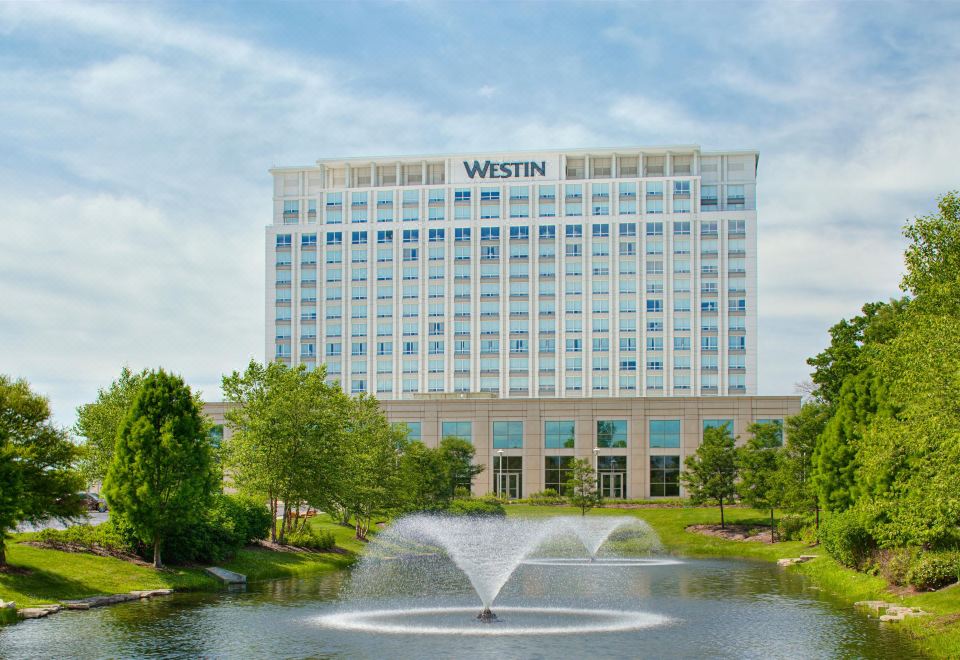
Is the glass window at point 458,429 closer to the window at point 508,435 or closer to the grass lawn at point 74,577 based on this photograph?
the window at point 508,435

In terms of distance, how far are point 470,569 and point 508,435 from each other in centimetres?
8571

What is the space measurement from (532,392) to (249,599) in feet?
390

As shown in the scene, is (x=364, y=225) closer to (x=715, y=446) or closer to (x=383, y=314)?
(x=383, y=314)

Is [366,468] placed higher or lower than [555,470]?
higher

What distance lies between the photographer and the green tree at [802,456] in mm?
70125

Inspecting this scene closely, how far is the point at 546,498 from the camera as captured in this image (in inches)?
4540

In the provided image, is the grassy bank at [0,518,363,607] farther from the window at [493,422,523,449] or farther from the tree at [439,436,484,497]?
the window at [493,422,523,449]

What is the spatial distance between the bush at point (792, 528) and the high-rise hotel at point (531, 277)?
262ft

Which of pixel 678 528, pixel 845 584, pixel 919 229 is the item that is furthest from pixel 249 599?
pixel 678 528

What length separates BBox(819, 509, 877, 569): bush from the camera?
48062 mm

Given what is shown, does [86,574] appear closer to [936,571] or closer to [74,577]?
[74,577]

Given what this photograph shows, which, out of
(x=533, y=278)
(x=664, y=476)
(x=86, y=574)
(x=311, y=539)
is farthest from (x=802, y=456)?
(x=533, y=278)

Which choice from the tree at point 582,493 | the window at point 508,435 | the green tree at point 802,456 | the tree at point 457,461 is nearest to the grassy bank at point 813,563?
the tree at point 582,493

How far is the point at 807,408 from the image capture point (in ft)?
235
